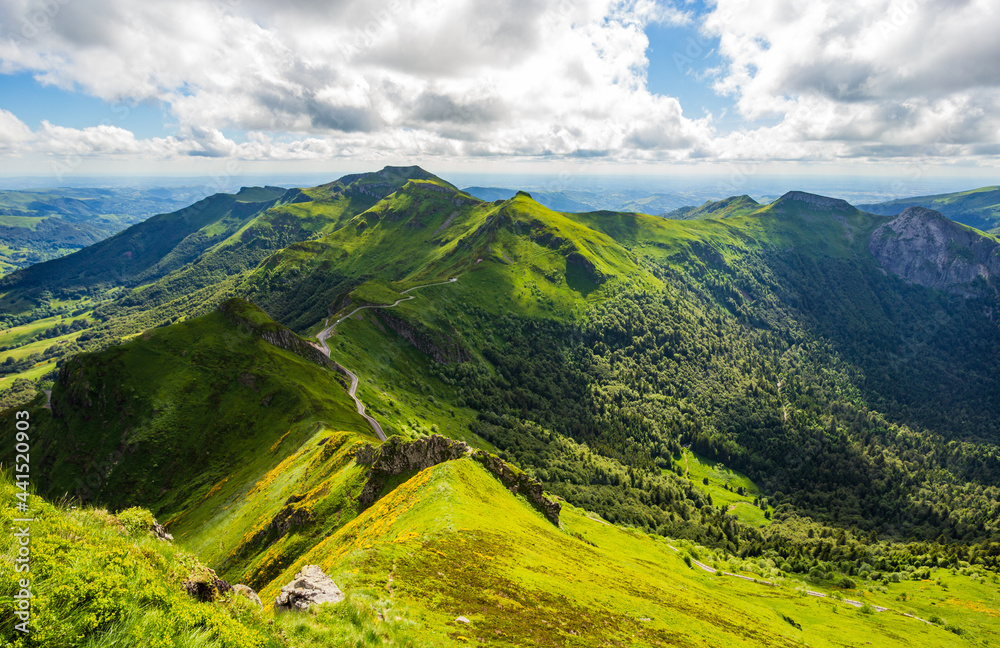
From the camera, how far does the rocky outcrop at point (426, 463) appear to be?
2549 inches

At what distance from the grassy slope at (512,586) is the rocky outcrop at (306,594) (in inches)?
166

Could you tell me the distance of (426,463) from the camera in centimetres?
6825

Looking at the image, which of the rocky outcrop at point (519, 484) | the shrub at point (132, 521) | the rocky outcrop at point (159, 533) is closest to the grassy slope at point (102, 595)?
the shrub at point (132, 521)

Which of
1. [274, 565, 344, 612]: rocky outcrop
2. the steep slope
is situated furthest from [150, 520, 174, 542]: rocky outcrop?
the steep slope

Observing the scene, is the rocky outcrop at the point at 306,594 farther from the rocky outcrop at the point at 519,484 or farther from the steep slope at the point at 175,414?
the steep slope at the point at 175,414

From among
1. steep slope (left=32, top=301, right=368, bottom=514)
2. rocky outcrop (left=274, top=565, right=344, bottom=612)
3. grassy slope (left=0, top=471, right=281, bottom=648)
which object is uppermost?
grassy slope (left=0, top=471, right=281, bottom=648)

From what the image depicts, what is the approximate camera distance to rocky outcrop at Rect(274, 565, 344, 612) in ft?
79.3

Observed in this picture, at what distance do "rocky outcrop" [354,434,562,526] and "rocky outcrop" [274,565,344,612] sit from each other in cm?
3799

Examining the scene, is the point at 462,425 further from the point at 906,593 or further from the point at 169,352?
the point at 906,593

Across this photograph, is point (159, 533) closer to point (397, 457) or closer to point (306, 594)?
point (306, 594)

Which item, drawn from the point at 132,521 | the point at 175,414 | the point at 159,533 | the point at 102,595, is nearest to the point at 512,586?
the point at 159,533

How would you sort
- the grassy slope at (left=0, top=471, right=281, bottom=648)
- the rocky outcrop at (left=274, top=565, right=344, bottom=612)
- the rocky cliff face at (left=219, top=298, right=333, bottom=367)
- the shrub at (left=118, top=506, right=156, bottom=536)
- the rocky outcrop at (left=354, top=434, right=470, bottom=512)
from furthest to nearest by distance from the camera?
the rocky cliff face at (left=219, top=298, right=333, bottom=367) < the rocky outcrop at (left=354, top=434, right=470, bottom=512) < the rocky outcrop at (left=274, top=565, right=344, bottom=612) < the shrub at (left=118, top=506, right=156, bottom=536) < the grassy slope at (left=0, top=471, right=281, bottom=648)

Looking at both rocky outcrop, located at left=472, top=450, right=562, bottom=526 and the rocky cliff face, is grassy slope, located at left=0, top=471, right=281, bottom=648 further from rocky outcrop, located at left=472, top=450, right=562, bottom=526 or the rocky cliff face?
the rocky cliff face

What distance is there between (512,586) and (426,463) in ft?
113
